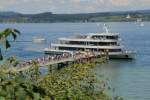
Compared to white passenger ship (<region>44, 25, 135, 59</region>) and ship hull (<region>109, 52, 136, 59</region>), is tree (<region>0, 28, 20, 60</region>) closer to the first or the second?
white passenger ship (<region>44, 25, 135, 59</region>)

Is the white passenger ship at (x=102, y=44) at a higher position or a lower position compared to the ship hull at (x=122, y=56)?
higher

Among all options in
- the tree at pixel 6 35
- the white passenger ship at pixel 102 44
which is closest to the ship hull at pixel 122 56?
the white passenger ship at pixel 102 44

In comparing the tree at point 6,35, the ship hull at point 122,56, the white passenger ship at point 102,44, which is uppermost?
the tree at point 6,35

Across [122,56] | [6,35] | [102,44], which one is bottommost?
[122,56]

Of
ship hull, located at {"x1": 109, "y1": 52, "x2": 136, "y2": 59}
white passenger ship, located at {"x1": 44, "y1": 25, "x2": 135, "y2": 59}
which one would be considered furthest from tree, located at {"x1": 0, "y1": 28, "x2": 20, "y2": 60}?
ship hull, located at {"x1": 109, "y1": 52, "x2": 136, "y2": 59}

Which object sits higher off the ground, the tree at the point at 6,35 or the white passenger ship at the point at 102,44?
the tree at the point at 6,35

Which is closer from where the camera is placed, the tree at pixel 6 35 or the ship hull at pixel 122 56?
the tree at pixel 6 35

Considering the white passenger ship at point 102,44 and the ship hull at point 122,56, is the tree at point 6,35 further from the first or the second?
the ship hull at point 122,56

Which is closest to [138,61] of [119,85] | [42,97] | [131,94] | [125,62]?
[125,62]

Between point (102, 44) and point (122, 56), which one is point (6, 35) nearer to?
point (122, 56)

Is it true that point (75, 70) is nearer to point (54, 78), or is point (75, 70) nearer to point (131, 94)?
point (54, 78)

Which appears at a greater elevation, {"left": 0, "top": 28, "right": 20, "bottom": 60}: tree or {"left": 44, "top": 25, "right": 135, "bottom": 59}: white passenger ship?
{"left": 0, "top": 28, "right": 20, "bottom": 60}: tree

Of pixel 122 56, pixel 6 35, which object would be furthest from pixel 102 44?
pixel 6 35

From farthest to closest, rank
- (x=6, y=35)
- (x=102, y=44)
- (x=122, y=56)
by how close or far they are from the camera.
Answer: (x=102, y=44) → (x=122, y=56) → (x=6, y=35)
